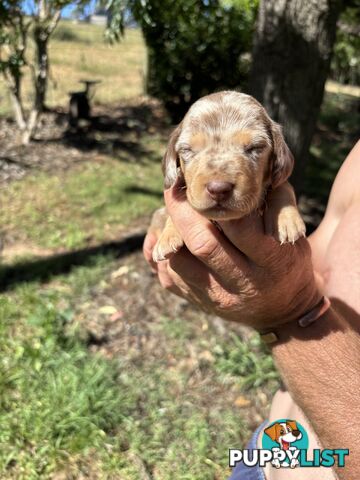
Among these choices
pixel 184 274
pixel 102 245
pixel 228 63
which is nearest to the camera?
pixel 184 274

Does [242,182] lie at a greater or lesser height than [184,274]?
greater

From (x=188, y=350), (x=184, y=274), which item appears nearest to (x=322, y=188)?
(x=188, y=350)

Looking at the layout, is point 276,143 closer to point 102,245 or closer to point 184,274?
point 184,274

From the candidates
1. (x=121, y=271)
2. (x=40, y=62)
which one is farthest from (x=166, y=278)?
(x=40, y=62)

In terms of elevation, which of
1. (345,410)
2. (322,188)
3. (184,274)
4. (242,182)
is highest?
(242,182)

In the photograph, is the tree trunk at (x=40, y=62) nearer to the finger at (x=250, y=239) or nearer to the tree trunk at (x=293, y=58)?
the tree trunk at (x=293, y=58)

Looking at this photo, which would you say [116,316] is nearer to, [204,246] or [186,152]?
[186,152]

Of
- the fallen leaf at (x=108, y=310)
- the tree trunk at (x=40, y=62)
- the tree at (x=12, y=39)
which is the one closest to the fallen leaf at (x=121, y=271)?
the fallen leaf at (x=108, y=310)
